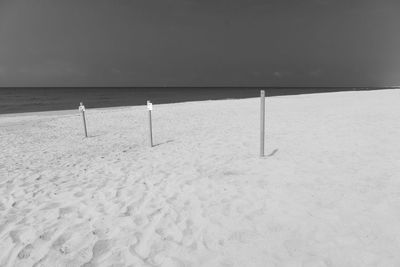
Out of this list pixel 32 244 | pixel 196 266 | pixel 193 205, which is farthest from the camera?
pixel 193 205

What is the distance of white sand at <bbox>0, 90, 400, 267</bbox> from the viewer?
2.79 meters

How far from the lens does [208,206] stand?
382cm

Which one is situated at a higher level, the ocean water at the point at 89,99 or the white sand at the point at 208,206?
the ocean water at the point at 89,99

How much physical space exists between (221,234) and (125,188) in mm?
2122

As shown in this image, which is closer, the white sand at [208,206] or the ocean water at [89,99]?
the white sand at [208,206]

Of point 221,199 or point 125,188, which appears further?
point 125,188

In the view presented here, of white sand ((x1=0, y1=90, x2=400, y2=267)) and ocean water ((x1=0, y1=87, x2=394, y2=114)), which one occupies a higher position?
ocean water ((x1=0, y1=87, x2=394, y2=114))

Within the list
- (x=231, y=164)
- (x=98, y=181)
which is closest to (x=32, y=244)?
(x=98, y=181)

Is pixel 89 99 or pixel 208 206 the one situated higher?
pixel 89 99

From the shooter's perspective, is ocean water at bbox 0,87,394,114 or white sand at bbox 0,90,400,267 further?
ocean water at bbox 0,87,394,114

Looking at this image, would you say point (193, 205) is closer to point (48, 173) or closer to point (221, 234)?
point (221, 234)

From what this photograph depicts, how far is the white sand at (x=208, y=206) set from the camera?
2.79 metres

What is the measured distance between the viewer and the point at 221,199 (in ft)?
13.2

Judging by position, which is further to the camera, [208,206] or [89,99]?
[89,99]
